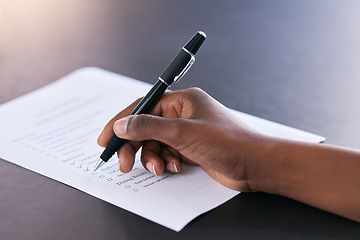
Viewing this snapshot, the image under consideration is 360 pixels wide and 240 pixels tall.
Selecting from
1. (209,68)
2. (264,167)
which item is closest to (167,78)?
(264,167)

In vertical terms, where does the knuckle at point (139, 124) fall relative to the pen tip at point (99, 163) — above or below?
above

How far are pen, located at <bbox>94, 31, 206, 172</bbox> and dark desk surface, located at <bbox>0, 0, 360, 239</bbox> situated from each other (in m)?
0.09

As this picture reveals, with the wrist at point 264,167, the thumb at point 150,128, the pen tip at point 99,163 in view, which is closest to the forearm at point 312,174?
the wrist at point 264,167

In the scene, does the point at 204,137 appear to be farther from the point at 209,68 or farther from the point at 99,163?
the point at 209,68

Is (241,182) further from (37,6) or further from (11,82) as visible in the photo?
(37,6)

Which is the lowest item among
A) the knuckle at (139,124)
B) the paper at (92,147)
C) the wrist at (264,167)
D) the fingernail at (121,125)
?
the paper at (92,147)

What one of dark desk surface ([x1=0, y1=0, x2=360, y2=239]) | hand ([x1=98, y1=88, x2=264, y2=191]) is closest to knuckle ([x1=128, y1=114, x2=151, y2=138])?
hand ([x1=98, y1=88, x2=264, y2=191])

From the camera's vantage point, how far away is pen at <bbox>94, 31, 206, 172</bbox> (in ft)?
2.89

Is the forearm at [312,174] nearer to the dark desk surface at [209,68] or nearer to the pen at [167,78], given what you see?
the dark desk surface at [209,68]

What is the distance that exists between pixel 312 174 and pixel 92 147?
15.2 inches

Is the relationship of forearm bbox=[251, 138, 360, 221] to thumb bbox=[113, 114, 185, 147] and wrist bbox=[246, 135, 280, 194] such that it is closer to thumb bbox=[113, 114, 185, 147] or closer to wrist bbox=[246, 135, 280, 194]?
wrist bbox=[246, 135, 280, 194]

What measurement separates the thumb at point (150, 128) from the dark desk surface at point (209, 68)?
0.11 metres

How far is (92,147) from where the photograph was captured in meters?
0.98

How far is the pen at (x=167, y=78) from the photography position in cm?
88
